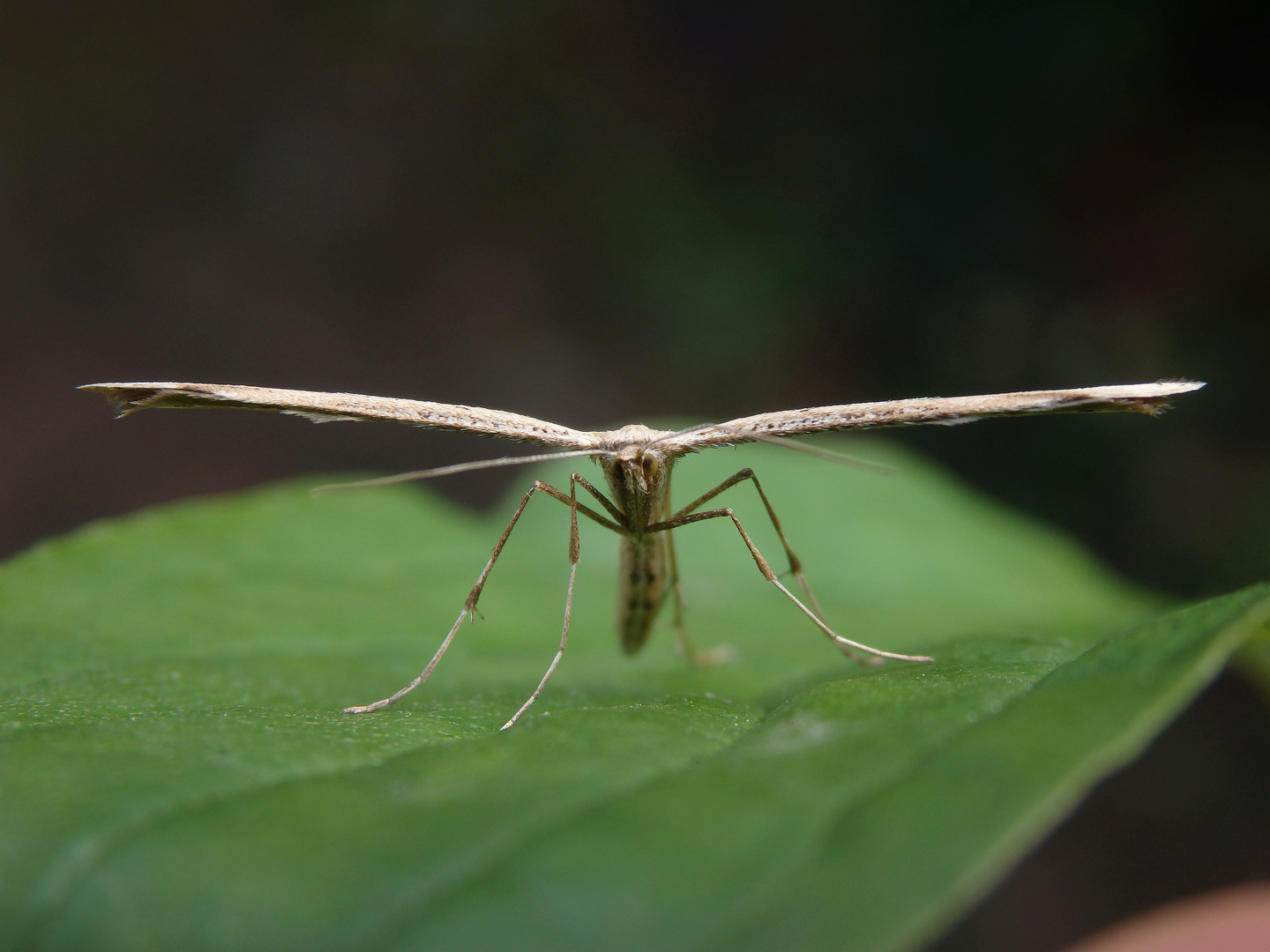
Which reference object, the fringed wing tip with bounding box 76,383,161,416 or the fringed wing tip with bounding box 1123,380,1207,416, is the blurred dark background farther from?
the fringed wing tip with bounding box 76,383,161,416

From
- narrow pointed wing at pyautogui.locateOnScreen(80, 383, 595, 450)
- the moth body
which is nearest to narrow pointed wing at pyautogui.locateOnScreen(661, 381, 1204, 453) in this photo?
the moth body

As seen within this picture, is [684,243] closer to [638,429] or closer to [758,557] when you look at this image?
[638,429]

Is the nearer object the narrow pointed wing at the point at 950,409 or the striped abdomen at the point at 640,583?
the narrow pointed wing at the point at 950,409

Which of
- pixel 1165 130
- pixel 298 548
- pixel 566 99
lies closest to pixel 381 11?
pixel 566 99

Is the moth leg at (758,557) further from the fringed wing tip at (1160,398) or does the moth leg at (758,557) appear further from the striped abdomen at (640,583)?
the fringed wing tip at (1160,398)

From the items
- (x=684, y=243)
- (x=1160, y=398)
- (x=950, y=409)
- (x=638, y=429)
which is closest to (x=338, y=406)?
(x=638, y=429)

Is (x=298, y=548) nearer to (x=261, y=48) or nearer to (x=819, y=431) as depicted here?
(x=819, y=431)

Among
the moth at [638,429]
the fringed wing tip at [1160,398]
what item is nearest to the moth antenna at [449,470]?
the moth at [638,429]
